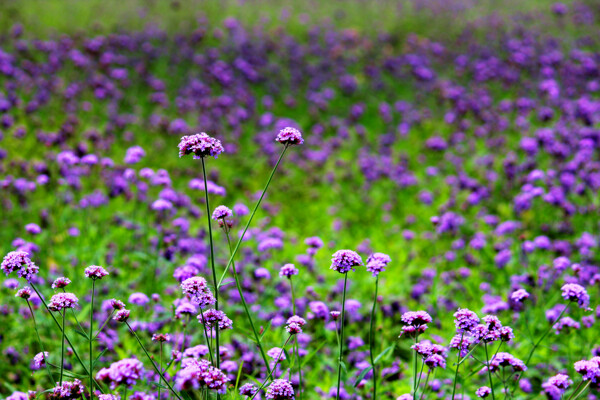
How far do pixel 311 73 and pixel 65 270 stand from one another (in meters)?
8.39

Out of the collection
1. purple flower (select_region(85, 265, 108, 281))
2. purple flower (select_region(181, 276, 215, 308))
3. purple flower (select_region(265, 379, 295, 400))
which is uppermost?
purple flower (select_region(181, 276, 215, 308))

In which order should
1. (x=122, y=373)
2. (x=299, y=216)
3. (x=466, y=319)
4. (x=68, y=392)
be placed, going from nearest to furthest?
(x=122, y=373) < (x=68, y=392) < (x=466, y=319) < (x=299, y=216)

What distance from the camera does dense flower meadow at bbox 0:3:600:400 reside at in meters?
2.65

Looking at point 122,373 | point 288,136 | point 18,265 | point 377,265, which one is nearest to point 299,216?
point 377,265

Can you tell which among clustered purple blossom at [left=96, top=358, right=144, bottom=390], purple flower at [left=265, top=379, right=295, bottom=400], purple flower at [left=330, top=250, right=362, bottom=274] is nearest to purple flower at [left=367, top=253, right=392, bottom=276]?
purple flower at [left=330, top=250, right=362, bottom=274]

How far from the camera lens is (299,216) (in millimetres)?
7055

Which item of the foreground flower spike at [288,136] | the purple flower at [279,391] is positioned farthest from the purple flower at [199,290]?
the foreground flower spike at [288,136]

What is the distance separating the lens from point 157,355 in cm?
375

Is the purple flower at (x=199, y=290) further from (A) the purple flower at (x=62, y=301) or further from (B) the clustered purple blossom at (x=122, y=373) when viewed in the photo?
(A) the purple flower at (x=62, y=301)

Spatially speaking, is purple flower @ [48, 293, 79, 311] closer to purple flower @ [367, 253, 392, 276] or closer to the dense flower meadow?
the dense flower meadow

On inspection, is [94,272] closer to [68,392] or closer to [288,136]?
[68,392]

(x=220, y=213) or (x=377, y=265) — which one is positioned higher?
(x=220, y=213)

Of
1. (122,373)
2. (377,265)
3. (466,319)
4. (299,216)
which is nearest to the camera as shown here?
(122,373)

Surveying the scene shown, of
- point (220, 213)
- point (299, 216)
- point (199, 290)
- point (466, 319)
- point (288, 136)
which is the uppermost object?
point (288, 136)
